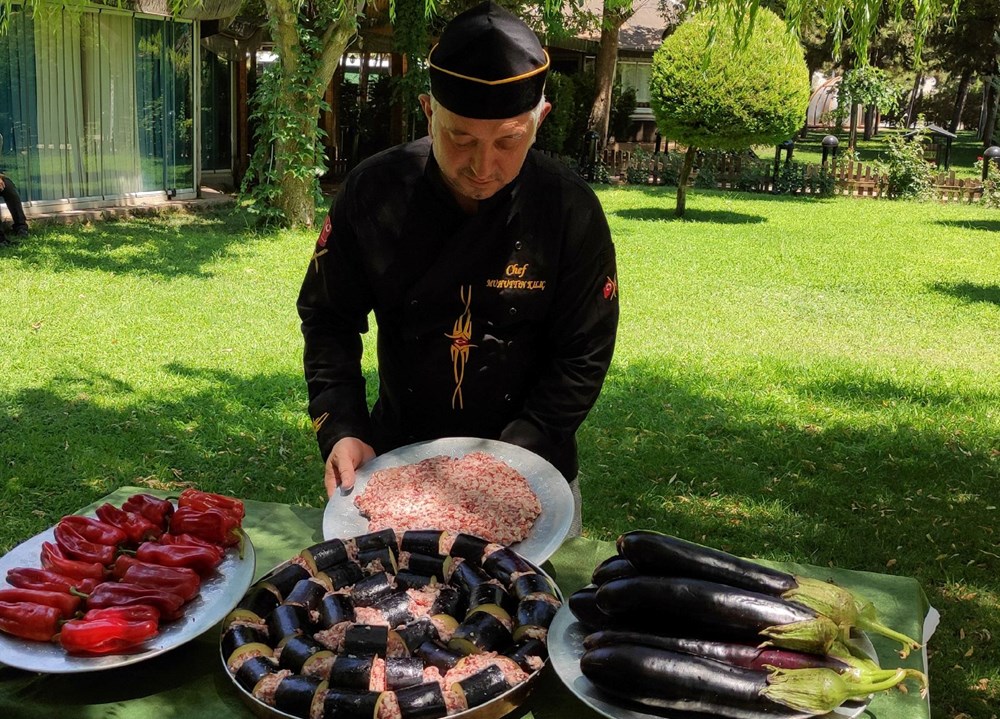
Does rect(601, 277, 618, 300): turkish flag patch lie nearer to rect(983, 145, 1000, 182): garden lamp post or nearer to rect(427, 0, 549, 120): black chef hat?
rect(427, 0, 549, 120): black chef hat

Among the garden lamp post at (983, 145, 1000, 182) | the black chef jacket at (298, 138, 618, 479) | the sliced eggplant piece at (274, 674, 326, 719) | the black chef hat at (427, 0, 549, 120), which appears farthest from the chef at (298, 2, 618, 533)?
the garden lamp post at (983, 145, 1000, 182)

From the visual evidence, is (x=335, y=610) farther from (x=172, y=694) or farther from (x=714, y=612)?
(x=714, y=612)

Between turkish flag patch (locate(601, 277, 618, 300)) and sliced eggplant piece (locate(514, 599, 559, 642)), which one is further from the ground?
turkish flag patch (locate(601, 277, 618, 300))

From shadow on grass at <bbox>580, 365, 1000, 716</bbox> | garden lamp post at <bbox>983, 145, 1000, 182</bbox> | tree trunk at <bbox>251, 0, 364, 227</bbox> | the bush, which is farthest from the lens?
the bush

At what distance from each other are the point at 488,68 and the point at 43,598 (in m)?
1.43

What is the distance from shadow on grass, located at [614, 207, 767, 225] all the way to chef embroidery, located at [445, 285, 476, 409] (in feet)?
45.6

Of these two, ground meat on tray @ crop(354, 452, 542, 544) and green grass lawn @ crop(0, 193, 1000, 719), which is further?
green grass lawn @ crop(0, 193, 1000, 719)

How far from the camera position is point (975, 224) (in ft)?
54.1

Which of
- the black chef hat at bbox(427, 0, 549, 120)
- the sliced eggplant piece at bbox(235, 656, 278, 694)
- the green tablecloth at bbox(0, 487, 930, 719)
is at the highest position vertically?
the black chef hat at bbox(427, 0, 549, 120)

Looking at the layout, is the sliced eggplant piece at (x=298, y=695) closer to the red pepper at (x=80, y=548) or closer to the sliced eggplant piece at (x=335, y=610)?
the sliced eggplant piece at (x=335, y=610)

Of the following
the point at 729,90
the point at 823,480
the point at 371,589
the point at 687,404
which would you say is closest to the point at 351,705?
the point at 371,589

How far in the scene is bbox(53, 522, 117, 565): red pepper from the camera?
2049 mm

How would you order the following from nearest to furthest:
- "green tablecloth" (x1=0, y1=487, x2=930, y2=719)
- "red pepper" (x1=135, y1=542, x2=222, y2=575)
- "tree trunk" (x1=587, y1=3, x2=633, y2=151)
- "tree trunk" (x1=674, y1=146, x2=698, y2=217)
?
"green tablecloth" (x1=0, y1=487, x2=930, y2=719)
"red pepper" (x1=135, y1=542, x2=222, y2=575)
"tree trunk" (x1=674, y1=146, x2=698, y2=217)
"tree trunk" (x1=587, y1=3, x2=633, y2=151)

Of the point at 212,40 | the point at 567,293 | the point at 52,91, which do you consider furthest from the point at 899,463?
the point at 212,40
